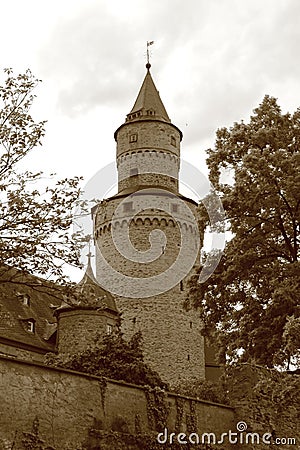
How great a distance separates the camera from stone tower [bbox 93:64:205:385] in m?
36.2

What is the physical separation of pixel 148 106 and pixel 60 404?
3249 cm

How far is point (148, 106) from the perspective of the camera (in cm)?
4462

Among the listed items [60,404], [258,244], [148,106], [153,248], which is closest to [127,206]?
[153,248]

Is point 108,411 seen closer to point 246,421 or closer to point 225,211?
point 246,421

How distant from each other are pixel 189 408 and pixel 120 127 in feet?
94.0

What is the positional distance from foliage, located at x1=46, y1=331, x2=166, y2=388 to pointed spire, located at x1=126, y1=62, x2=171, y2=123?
72.6ft

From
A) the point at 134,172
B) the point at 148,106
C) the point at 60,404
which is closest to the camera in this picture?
the point at 60,404

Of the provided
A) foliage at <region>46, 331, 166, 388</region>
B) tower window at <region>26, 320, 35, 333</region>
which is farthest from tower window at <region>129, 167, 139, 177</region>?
foliage at <region>46, 331, 166, 388</region>

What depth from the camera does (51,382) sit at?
1417cm

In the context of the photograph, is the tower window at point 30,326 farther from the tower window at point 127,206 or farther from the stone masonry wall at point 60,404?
the stone masonry wall at point 60,404

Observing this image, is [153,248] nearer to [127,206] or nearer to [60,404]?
[127,206]

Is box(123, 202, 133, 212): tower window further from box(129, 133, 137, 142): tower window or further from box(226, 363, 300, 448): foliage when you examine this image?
box(226, 363, 300, 448): foliage

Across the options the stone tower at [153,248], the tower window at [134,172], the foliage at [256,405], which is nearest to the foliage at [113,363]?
the foliage at [256,405]

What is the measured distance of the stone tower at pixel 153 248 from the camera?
119ft
